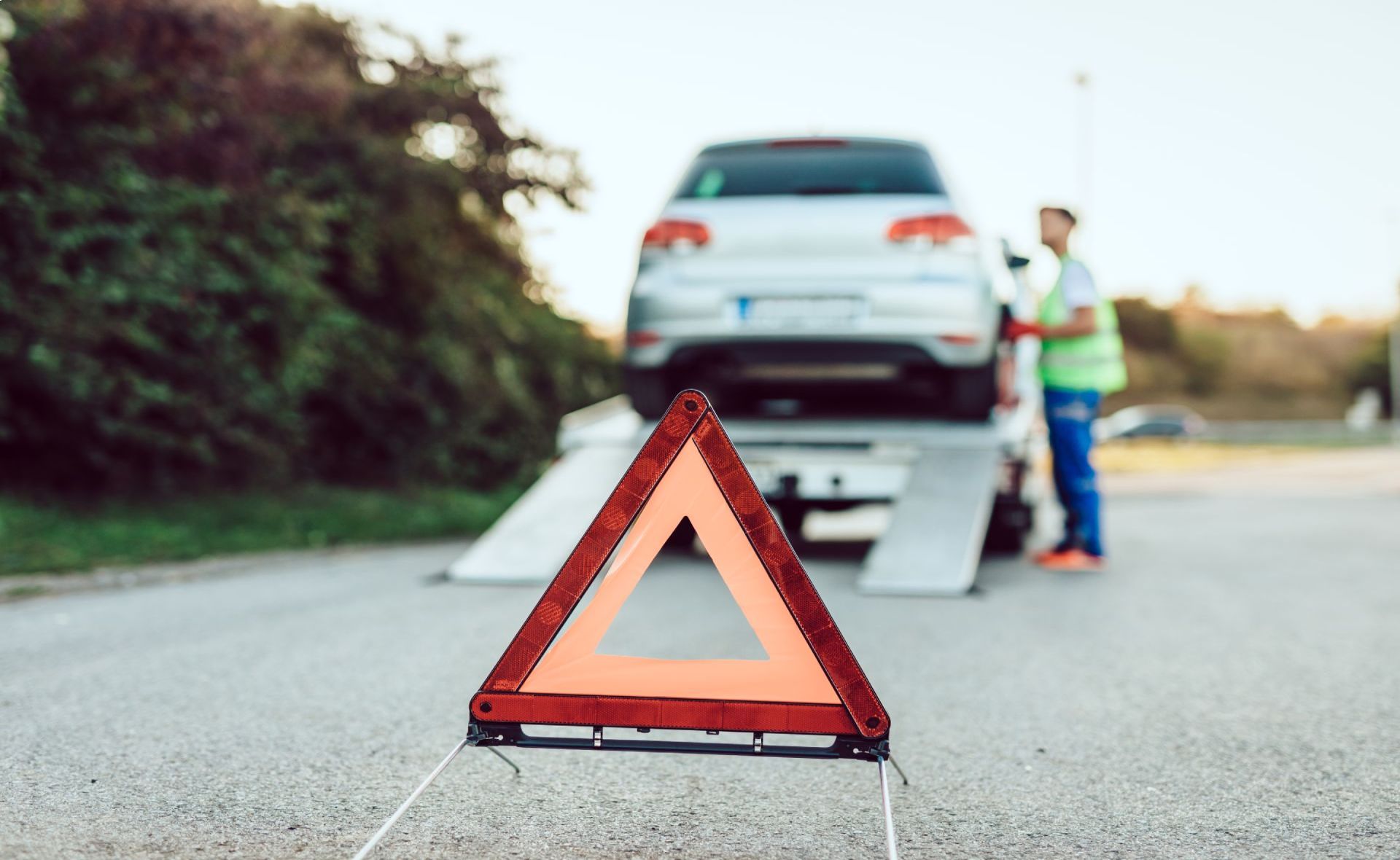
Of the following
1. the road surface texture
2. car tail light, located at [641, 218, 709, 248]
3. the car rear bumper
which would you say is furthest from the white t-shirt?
car tail light, located at [641, 218, 709, 248]

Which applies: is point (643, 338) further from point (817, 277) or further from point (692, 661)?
point (692, 661)

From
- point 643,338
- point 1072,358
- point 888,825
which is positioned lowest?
point 1072,358

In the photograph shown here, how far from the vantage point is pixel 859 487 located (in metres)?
8.49

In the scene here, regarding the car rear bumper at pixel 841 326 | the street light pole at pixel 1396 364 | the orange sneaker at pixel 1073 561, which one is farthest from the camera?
the street light pole at pixel 1396 364

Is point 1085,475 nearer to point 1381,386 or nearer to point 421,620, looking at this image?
point 421,620

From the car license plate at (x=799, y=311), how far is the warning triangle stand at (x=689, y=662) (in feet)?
15.9

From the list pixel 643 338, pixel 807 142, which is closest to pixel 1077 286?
pixel 807 142

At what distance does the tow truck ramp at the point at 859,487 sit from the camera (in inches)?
309

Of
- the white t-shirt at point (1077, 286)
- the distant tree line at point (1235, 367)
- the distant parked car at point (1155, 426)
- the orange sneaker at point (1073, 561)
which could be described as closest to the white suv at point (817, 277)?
the white t-shirt at point (1077, 286)

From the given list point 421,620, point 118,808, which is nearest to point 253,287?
point 421,620

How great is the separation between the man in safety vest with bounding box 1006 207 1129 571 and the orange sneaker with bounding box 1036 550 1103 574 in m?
0.36

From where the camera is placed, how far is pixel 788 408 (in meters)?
9.70

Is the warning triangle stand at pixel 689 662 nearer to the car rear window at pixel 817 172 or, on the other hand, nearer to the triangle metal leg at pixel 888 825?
the triangle metal leg at pixel 888 825

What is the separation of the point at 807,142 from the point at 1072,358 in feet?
7.06
